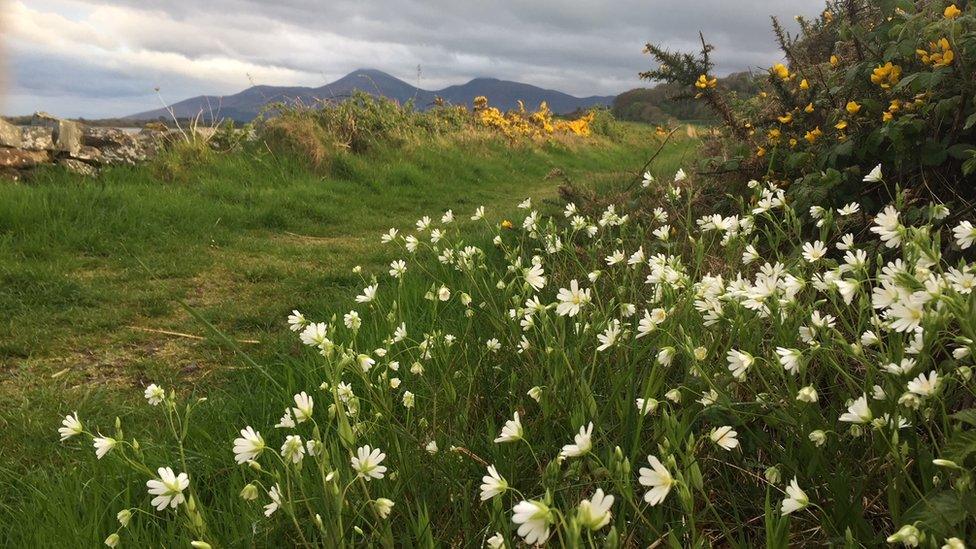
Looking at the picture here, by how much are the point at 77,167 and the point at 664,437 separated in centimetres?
686

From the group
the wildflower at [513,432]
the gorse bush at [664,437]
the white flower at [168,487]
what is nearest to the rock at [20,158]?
the gorse bush at [664,437]

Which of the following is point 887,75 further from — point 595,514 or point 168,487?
point 168,487

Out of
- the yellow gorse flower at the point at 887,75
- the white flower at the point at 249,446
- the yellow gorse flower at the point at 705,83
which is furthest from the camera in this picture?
the yellow gorse flower at the point at 705,83

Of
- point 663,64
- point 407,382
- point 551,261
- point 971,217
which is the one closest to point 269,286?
point 551,261

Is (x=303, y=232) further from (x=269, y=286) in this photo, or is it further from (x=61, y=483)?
(x=61, y=483)

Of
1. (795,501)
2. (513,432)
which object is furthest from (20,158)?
(795,501)

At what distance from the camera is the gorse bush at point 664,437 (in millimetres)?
1203

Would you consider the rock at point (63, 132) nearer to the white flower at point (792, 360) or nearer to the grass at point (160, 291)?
the grass at point (160, 291)

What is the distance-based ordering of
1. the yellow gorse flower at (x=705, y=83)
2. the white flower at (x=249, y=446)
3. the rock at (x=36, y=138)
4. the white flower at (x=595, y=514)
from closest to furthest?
the white flower at (x=595, y=514), the white flower at (x=249, y=446), the yellow gorse flower at (x=705, y=83), the rock at (x=36, y=138)

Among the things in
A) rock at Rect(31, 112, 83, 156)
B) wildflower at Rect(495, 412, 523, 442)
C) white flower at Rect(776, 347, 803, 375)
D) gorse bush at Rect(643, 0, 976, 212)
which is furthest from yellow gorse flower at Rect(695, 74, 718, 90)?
rock at Rect(31, 112, 83, 156)

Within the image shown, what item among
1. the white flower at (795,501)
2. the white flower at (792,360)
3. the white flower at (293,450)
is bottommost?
the white flower at (293,450)

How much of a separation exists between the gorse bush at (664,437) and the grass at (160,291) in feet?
0.68

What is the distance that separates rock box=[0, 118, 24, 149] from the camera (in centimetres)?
596

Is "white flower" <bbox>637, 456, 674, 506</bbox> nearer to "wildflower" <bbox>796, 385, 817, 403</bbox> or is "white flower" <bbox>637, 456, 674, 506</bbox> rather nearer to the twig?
"wildflower" <bbox>796, 385, 817, 403</bbox>
